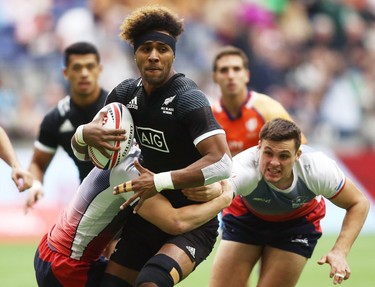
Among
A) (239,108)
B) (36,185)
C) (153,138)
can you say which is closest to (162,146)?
(153,138)

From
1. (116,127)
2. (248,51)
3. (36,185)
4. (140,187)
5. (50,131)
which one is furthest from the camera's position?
(248,51)

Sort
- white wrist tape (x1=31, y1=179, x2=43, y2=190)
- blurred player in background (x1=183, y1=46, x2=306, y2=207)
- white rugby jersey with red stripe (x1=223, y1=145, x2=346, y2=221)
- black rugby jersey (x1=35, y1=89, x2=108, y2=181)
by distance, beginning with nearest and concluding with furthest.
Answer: white rugby jersey with red stripe (x1=223, y1=145, x2=346, y2=221) → white wrist tape (x1=31, y1=179, x2=43, y2=190) → black rugby jersey (x1=35, y1=89, x2=108, y2=181) → blurred player in background (x1=183, y1=46, x2=306, y2=207)

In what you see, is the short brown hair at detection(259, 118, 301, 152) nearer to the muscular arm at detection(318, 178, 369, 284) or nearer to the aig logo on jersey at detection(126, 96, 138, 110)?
the muscular arm at detection(318, 178, 369, 284)

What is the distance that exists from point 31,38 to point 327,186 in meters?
9.04

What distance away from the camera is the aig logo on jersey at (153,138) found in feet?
18.7

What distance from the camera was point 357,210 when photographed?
20.9 feet

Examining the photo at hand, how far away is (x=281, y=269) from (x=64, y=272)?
5.83 ft

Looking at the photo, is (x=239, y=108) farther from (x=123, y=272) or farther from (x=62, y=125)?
(x=123, y=272)

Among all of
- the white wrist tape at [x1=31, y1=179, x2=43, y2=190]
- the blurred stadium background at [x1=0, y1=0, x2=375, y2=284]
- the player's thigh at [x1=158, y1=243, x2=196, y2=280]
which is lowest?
the player's thigh at [x1=158, y1=243, x2=196, y2=280]

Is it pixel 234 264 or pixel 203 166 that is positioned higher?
pixel 203 166

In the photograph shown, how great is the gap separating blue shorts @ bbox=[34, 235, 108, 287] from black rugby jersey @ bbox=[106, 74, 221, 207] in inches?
31.6

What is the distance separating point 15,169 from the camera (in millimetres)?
6176

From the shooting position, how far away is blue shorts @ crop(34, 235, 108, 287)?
5977 mm

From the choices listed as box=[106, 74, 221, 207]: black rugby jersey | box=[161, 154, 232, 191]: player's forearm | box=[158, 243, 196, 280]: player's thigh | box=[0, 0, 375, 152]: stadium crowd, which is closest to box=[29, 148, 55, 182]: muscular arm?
box=[106, 74, 221, 207]: black rugby jersey
